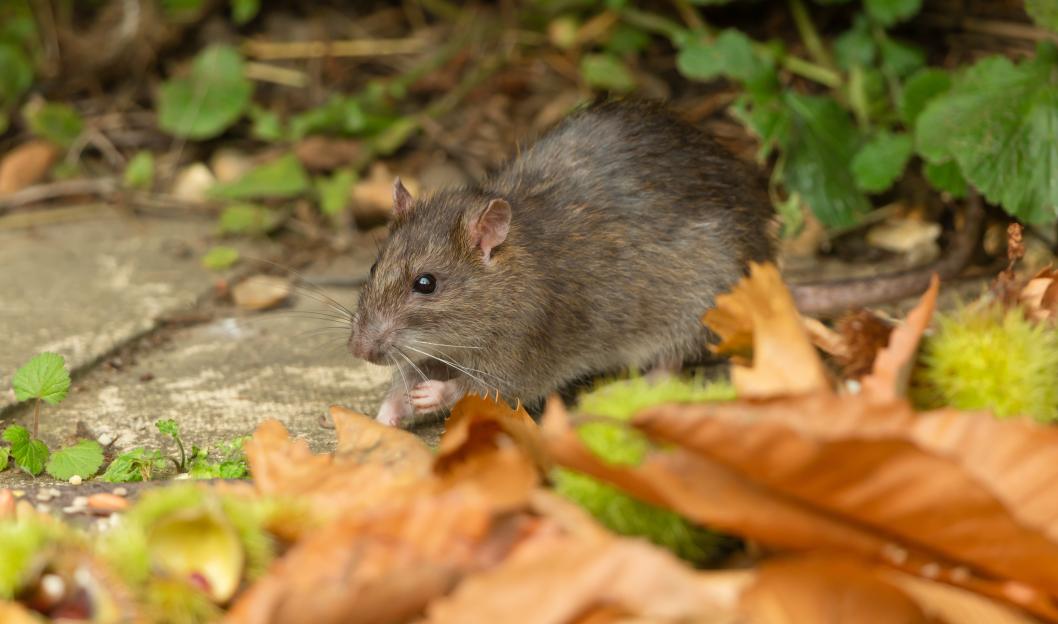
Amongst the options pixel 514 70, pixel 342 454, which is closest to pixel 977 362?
pixel 342 454

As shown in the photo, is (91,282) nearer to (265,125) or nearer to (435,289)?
(265,125)

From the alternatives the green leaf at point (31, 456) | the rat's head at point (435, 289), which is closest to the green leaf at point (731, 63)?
the rat's head at point (435, 289)

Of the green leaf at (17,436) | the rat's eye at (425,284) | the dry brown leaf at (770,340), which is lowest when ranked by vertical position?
the green leaf at (17,436)

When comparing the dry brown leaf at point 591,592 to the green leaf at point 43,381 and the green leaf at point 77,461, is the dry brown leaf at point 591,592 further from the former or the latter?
the green leaf at point 43,381

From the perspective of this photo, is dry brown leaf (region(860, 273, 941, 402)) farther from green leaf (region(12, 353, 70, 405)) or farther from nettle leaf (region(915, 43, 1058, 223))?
green leaf (region(12, 353, 70, 405))

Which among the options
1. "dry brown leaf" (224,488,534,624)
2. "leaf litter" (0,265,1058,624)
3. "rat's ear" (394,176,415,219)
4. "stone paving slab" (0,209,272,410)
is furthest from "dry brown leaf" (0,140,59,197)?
"dry brown leaf" (224,488,534,624)

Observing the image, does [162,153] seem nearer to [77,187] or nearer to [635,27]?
[77,187]
